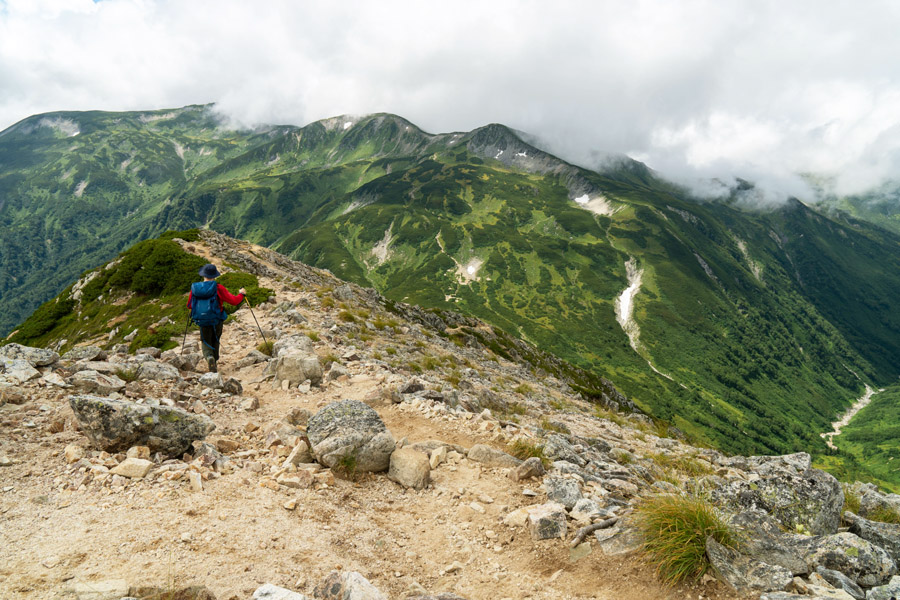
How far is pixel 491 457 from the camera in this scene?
10516 mm

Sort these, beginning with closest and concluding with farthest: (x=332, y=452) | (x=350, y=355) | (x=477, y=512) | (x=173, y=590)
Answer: (x=173, y=590) → (x=477, y=512) → (x=332, y=452) → (x=350, y=355)

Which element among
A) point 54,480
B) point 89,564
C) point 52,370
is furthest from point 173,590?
point 52,370

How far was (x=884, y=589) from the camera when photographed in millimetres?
5469

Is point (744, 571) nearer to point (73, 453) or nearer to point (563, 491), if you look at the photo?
point (563, 491)

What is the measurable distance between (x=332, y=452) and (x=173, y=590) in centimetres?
430

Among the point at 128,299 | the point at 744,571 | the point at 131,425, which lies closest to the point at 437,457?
the point at 744,571

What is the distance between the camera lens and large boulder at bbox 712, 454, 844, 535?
741cm

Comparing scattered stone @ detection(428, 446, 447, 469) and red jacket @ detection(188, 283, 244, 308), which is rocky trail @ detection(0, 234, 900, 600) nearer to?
scattered stone @ detection(428, 446, 447, 469)

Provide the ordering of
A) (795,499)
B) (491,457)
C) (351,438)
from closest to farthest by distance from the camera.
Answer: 1. (795,499)
2. (351,438)
3. (491,457)

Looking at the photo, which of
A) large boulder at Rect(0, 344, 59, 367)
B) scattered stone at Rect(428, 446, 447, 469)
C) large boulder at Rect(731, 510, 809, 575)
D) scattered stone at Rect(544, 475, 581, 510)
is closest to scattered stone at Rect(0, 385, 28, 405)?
large boulder at Rect(0, 344, 59, 367)

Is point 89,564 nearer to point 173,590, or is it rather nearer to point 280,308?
point 173,590

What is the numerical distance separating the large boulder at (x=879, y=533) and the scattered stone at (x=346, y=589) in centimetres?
840

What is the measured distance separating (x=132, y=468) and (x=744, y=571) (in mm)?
9965

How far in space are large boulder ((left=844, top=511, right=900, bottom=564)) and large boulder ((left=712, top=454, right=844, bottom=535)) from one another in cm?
29
